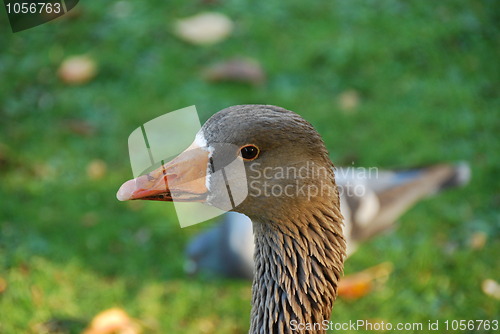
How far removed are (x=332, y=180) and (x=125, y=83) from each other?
3253mm

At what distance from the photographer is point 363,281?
10.9 feet

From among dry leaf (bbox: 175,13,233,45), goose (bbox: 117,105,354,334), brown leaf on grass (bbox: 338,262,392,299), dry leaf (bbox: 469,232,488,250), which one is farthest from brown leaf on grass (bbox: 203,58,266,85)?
goose (bbox: 117,105,354,334)

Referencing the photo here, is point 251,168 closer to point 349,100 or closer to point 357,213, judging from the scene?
A: point 357,213

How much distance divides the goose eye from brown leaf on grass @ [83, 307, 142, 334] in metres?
1.48

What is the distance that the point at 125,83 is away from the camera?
4.86 m

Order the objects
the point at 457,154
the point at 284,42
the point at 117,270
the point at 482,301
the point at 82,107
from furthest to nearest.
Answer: the point at 284,42
the point at 82,107
the point at 457,154
the point at 117,270
the point at 482,301

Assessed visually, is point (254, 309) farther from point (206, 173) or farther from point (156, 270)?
point (156, 270)

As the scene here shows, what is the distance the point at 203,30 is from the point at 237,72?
2.29 ft

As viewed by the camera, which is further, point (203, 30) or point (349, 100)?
point (203, 30)

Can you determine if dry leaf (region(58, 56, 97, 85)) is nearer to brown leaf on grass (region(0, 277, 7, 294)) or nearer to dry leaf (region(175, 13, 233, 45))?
dry leaf (region(175, 13, 233, 45))

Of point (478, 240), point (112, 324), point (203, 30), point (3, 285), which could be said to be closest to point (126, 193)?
point (112, 324)

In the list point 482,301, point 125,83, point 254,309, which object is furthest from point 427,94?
point 254,309

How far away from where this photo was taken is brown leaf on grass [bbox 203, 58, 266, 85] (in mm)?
4707

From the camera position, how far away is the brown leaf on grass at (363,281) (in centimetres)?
328
